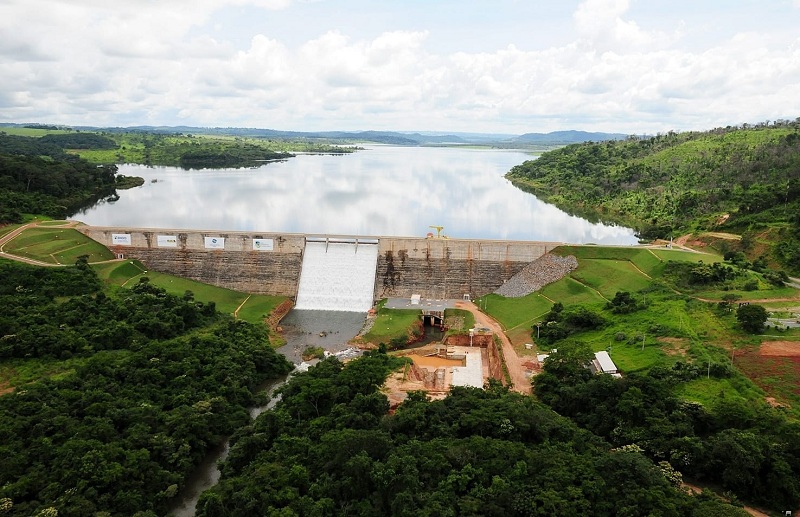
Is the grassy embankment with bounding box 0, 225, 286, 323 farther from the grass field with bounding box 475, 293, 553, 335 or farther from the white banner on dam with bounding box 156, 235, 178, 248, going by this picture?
the grass field with bounding box 475, 293, 553, 335

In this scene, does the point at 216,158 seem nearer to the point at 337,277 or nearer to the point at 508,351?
the point at 337,277

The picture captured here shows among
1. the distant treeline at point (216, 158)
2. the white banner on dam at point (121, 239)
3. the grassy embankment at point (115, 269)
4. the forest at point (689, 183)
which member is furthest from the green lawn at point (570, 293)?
the distant treeline at point (216, 158)

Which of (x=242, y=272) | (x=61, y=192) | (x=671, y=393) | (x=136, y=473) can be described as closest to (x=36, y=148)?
(x=61, y=192)

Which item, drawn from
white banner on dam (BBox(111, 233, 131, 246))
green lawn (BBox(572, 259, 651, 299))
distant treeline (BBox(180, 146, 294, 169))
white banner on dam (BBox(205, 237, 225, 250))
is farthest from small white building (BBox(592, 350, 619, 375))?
distant treeline (BBox(180, 146, 294, 169))

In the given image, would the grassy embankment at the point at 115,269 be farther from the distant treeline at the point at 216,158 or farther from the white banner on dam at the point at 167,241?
the distant treeline at the point at 216,158

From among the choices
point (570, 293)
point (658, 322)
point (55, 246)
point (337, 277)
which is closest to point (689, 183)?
point (570, 293)
